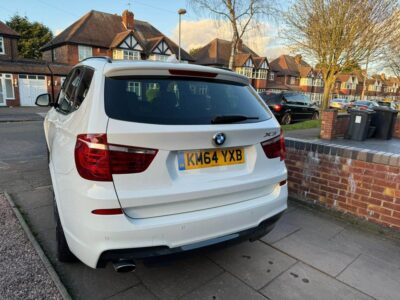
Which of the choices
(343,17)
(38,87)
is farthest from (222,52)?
(343,17)

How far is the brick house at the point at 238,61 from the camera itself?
4072 cm

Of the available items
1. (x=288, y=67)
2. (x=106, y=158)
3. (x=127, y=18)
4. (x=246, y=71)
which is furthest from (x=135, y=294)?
(x=288, y=67)

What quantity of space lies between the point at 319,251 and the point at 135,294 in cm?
189

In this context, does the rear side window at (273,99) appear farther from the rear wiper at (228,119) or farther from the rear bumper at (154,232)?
the rear bumper at (154,232)

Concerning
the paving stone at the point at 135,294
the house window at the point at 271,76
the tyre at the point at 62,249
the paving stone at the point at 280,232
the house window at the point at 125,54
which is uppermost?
the house window at the point at 125,54

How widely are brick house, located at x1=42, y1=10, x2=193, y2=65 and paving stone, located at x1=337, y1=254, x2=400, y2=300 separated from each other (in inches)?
1136

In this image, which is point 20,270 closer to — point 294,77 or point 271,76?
point 271,76

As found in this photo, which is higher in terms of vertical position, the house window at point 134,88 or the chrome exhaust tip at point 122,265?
the house window at point 134,88

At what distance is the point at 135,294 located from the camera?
7.54 feet

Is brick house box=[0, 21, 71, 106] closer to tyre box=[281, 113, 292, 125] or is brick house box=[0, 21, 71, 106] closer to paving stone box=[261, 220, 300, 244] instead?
tyre box=[281, 113, 292, 125]

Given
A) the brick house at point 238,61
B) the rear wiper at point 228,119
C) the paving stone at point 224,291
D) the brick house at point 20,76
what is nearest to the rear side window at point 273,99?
the rear wiper at point 228,119

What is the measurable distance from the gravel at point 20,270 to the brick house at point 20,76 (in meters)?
25.2

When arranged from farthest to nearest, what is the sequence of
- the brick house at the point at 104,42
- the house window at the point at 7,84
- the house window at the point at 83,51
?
the house window at the point at 83,51
the brick house at the point at 104,42
the house window at the point at 7,84

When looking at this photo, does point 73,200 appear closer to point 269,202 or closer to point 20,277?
point 20,277
